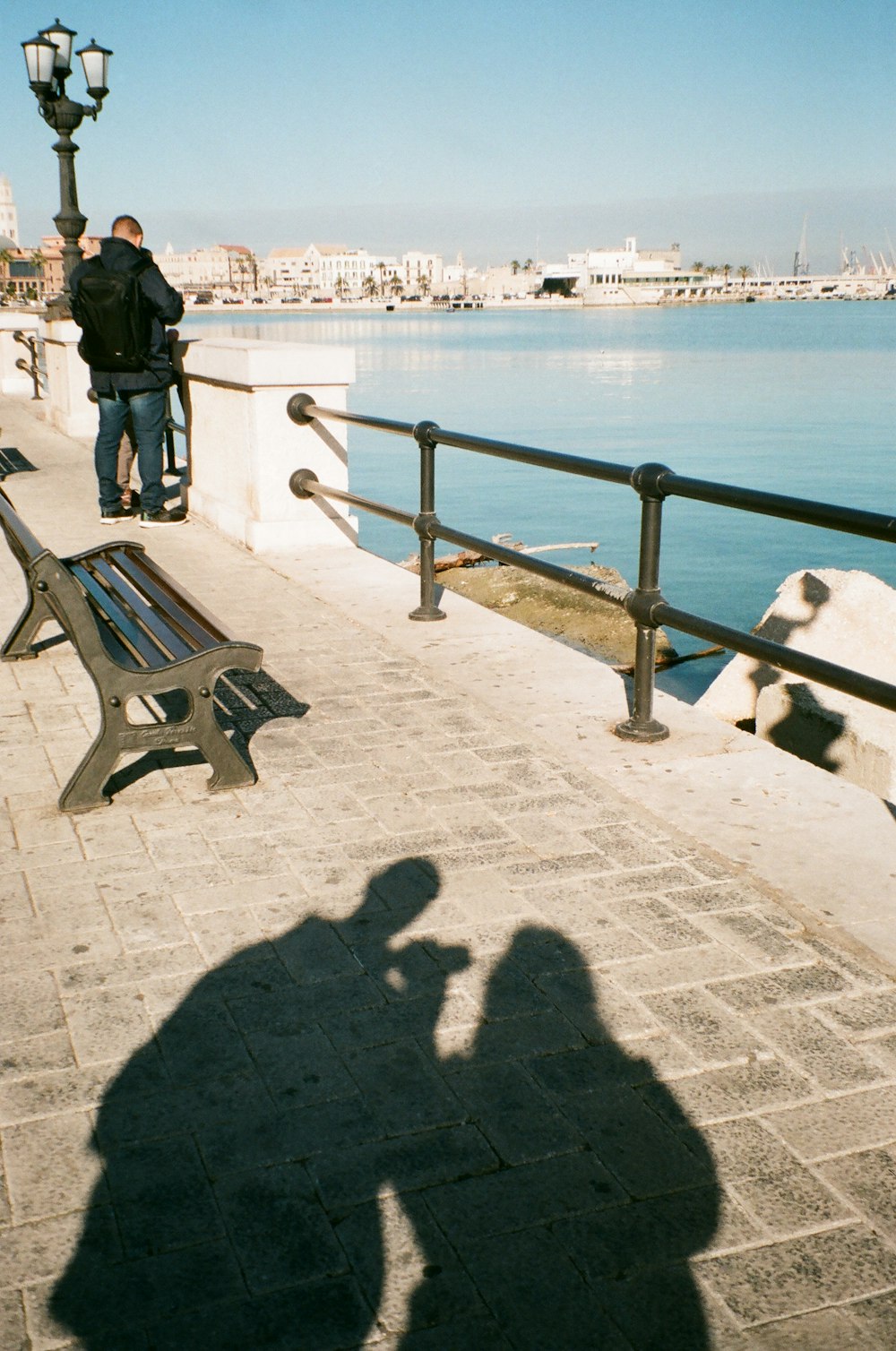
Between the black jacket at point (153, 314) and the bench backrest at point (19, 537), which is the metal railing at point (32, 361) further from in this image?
the bench backrest at point (19, 537)

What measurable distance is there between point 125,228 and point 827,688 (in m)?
6.57

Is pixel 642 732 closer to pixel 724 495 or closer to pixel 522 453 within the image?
pixel 724 495

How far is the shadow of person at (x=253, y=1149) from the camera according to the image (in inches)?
84.6

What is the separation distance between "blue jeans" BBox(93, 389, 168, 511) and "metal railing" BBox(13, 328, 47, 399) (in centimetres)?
995

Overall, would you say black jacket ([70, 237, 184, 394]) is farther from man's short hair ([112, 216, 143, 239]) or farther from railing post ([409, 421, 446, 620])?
railing post ([409, 421, 446, 620])

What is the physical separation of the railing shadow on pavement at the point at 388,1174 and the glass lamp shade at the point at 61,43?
16064 mm

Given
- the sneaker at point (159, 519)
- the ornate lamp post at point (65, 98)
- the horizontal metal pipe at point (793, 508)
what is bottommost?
the sneaker at point (159, 519)

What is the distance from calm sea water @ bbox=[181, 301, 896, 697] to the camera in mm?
22406

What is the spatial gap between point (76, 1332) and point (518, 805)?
8.30 feet

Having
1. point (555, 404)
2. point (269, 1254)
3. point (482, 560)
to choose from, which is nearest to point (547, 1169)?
point (269, 1254)

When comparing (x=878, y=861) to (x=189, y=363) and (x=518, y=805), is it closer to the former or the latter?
(x=518, y=805)

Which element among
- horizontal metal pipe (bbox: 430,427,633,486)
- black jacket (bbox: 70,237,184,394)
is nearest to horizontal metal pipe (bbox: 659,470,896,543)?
horizontal metal pipe (bbox: 430,427,633,486)

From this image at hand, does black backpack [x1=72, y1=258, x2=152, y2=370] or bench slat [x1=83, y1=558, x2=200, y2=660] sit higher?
black backpack [x1=72, y1=258, x2=152, y2=370]

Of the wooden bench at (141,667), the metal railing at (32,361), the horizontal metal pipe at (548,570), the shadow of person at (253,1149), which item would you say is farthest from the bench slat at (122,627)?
the metal railing at (32,361)
